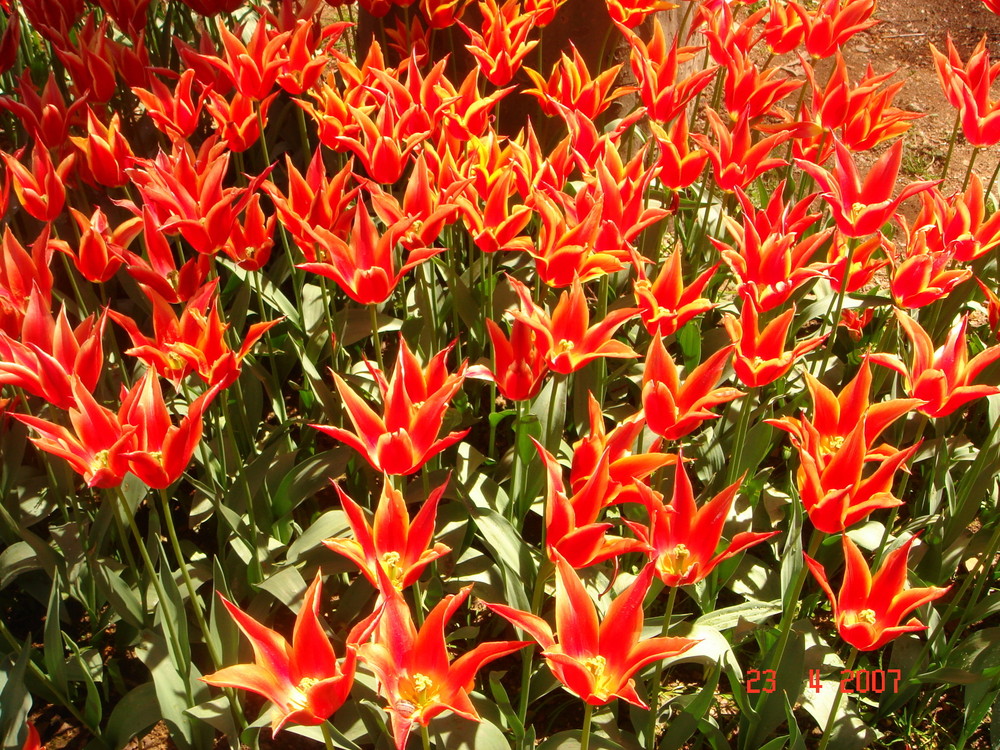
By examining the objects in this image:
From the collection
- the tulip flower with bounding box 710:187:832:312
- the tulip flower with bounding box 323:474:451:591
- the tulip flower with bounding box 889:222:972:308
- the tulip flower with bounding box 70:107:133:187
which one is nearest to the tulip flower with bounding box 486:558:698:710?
the tulip flower with bounding box 323:474:451:591

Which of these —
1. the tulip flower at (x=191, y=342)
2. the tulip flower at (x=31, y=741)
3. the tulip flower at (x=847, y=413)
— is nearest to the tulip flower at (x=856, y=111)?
the tulip flower at (x=847, y=413)

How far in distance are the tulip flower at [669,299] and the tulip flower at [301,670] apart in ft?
2.94

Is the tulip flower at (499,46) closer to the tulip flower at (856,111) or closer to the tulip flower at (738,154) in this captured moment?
the tulip flower at (738,154)

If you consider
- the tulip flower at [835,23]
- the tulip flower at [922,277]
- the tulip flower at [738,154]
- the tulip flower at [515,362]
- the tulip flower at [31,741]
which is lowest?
the tulip flower at [31,741]

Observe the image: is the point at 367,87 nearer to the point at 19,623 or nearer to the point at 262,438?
the point at 262,438

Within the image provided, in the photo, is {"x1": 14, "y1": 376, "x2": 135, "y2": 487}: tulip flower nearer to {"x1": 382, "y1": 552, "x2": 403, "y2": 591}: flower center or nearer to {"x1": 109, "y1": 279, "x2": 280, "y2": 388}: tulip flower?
{"x1": 109, "y1": 279, "x2": 280, "y2": 388}: tulip flower

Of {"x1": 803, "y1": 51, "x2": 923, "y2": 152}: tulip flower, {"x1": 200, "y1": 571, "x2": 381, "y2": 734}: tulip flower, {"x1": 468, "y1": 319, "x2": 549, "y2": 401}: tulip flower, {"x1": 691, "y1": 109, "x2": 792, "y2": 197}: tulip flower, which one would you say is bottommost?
{"x1": 200, "y1": 571, "x2": 381, "y2": 734}: tulip flower

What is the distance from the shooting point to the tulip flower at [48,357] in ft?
5.16

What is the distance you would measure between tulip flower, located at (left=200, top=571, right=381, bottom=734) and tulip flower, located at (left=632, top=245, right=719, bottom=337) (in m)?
0.90

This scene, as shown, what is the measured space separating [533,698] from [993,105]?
1.79 meters

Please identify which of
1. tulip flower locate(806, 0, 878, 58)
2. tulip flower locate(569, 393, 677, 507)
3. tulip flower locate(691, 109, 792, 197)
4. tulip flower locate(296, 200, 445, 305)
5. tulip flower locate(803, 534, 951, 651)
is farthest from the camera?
tulip flower locate(806, 0, 878, 58)

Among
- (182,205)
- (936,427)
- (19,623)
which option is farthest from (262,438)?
(936,427)

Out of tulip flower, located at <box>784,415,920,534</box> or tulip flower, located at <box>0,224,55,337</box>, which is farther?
tulip flower, located at <box>0,224,55,337</box>

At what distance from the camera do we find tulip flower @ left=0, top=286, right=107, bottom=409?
157 cm
